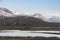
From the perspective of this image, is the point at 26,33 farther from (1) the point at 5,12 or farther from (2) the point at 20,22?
(1) the point at 5,12

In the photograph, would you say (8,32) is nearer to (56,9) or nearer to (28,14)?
(28,14)

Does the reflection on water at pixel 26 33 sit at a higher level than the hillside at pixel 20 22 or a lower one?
lower

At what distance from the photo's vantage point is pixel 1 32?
5.06 ft

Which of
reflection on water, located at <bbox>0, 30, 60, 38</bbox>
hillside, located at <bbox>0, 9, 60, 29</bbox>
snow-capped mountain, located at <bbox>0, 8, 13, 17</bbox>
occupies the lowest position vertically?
reflection on water, located at <bbox>0, 30, 60, 38</bbox>

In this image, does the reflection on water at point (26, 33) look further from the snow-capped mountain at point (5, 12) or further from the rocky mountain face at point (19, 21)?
the snow-capped mountain at point (5, 12)

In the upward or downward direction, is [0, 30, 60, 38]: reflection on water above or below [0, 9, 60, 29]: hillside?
below

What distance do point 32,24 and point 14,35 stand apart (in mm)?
→ 222

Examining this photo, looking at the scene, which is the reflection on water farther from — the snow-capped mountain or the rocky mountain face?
the snow-capped mountain

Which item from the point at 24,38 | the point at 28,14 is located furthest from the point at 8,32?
the point at 28,14

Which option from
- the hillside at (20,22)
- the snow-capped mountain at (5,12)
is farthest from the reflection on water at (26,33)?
the snow-capped mountain at (5,12)

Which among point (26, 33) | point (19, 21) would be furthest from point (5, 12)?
point (26, 33)

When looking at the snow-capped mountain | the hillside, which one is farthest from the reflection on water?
the snow-capped mountain

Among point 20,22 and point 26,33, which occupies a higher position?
point 20,22

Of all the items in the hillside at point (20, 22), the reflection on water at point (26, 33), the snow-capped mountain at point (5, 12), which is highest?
the snow-capped mountain at point (5, 12)
